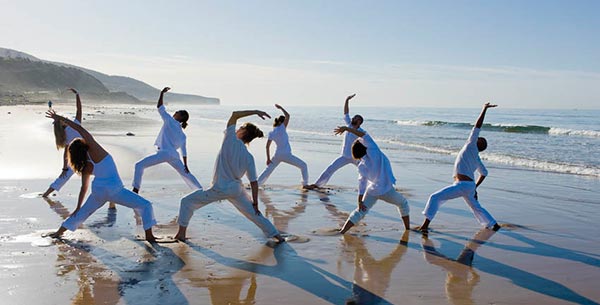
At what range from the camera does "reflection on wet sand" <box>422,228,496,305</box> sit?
5109 millimetres

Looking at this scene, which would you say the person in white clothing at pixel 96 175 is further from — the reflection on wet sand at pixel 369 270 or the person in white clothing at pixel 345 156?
the person in white clothing at pixel 345 156

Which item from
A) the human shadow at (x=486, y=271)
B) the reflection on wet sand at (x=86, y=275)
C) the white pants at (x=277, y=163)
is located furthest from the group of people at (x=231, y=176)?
the white pants at (x=277, y=163)

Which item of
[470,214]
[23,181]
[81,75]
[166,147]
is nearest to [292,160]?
[166,147]

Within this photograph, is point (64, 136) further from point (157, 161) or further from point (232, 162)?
point (232, 162)

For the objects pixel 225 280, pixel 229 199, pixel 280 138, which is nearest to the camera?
pixel 225 280

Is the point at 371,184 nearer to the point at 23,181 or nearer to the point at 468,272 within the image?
the point at 468,272

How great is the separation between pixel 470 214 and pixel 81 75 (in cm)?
14155

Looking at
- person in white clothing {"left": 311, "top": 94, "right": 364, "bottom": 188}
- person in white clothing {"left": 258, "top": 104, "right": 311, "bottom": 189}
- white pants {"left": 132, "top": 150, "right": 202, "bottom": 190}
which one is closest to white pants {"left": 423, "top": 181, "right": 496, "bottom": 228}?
person in white clothing {"left": 311, "top": 94, "right": 364, "bottom": 188}

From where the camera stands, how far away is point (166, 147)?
9102mm

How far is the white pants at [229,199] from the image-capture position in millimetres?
6504

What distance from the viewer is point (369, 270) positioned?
5840mm

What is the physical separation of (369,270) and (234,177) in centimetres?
200

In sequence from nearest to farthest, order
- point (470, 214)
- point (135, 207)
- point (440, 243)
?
point (135, 207)
point (440, 243)
point (470, 214)

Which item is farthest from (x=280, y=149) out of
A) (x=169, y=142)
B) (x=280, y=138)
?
(x=169, y=142)
